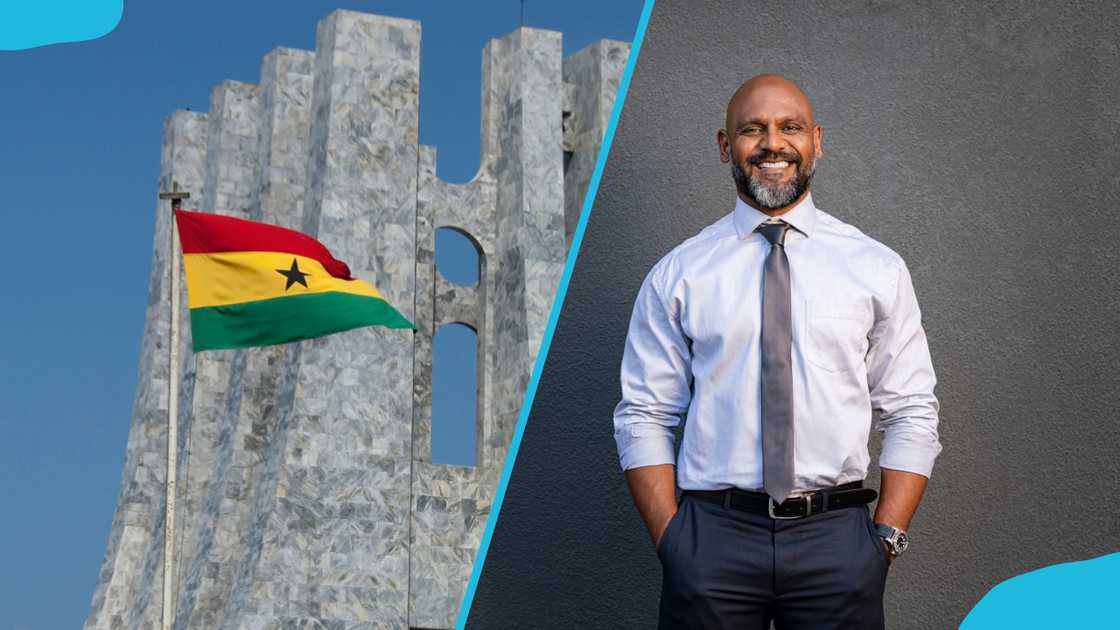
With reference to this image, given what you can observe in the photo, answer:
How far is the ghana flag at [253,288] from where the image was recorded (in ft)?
35.2

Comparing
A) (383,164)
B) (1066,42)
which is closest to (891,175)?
(1066,42)

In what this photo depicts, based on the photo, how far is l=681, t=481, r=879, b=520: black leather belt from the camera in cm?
312

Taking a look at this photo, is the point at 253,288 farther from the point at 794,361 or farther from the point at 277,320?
the point at 794,361

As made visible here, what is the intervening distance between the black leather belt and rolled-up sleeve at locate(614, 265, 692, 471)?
8.0 inches

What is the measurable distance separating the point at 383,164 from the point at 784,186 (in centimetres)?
2029

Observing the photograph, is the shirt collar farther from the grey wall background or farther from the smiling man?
the grey wall background

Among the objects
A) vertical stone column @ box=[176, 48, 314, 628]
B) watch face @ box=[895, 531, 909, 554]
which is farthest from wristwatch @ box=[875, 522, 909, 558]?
vertical stone column @ box=[176, 48, 314, 628]

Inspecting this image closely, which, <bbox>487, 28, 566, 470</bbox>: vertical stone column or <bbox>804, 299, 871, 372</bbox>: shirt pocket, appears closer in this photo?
<bbox>804, 299, 871, 372</bbox>: shirt pocket

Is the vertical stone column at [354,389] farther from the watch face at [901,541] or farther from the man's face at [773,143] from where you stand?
the watch face at [901,541]

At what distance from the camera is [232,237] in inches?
429

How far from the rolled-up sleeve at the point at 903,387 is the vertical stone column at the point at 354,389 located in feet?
60.7

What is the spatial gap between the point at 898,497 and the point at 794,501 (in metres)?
0.27

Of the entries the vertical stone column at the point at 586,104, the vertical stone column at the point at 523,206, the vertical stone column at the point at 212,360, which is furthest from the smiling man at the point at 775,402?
the vertical stone column at the point at 212,360

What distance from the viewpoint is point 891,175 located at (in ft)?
14.6
